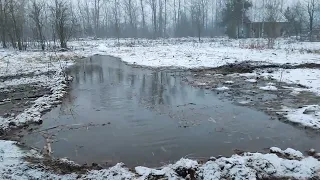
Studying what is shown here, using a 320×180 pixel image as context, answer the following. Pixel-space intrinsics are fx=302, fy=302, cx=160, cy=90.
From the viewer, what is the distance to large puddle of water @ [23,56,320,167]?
6133 millimetres

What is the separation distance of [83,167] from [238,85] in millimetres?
8674

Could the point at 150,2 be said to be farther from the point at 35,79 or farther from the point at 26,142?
the point at 26,142

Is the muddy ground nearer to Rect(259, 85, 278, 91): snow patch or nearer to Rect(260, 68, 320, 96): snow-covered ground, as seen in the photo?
Rect(259, 85, 278, 91): snow patch

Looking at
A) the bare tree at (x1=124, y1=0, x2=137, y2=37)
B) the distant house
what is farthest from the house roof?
the bare tree at (x1=124, y1=0, x2=137, y2=37)

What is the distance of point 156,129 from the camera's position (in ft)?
24.4

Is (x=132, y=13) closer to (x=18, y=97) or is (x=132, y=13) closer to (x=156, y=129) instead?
(x=18, y=97)

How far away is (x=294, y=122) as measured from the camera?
763 cm

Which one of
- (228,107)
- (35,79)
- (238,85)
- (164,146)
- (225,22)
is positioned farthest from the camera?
(225,22)

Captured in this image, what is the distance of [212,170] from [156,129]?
2.68 m

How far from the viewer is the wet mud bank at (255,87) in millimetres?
9375

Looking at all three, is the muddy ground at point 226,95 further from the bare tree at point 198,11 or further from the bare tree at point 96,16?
the bare tree at point 96,16

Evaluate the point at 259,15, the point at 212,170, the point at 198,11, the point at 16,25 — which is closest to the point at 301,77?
the point at 212,170

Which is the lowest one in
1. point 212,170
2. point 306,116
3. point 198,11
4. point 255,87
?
point 212,170

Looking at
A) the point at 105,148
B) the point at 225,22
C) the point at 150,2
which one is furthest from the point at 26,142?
the point at 150,2
